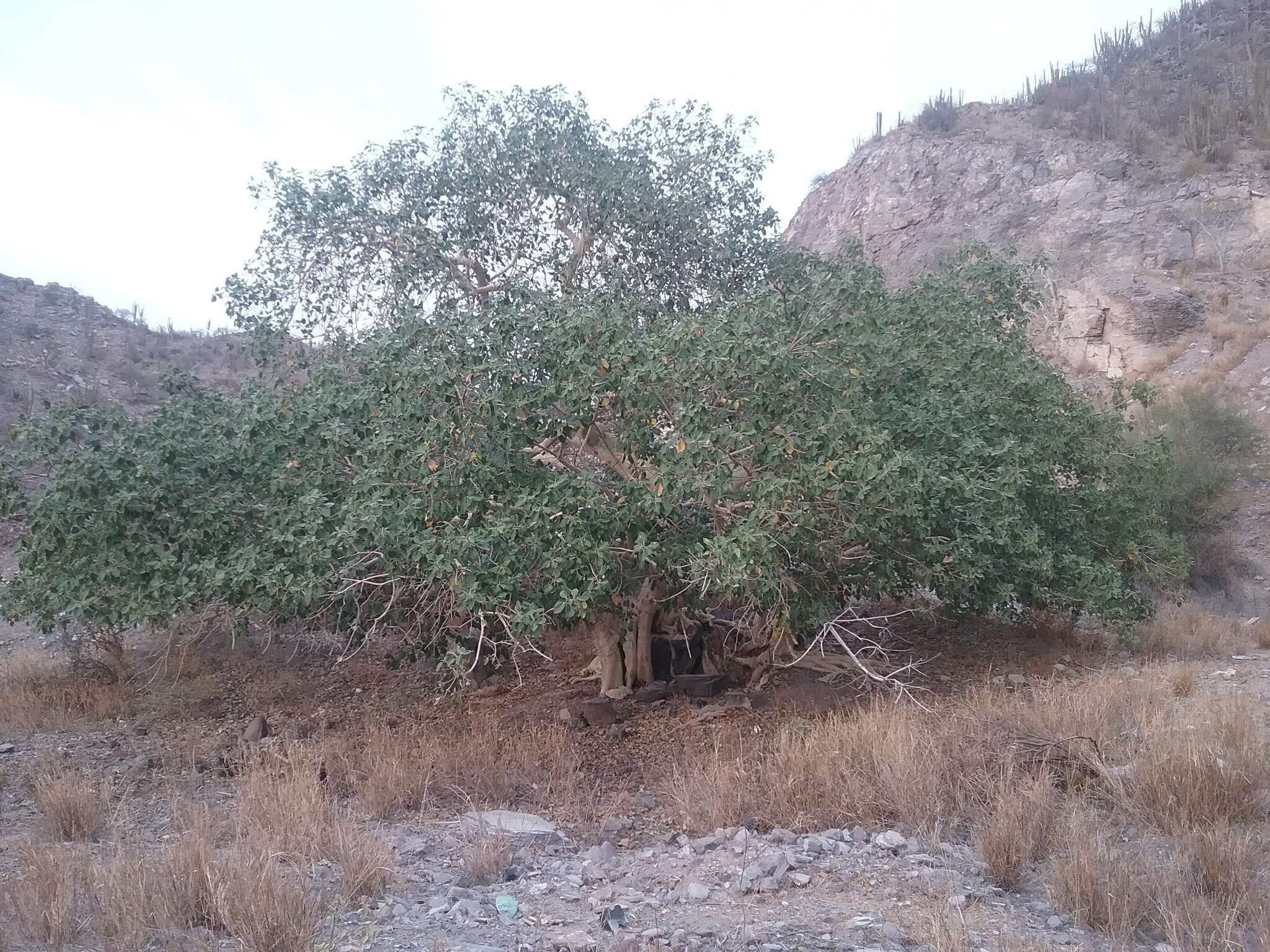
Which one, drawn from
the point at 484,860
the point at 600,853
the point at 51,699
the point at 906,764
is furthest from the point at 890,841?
the point at 51,699

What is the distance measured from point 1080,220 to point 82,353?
78.7 feet

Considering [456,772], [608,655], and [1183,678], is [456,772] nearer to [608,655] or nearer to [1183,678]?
[608,655]

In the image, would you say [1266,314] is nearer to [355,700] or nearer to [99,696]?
[355,700]

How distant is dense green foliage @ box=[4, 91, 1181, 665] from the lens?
5805mm

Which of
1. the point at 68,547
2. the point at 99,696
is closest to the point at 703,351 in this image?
the point at 68,547

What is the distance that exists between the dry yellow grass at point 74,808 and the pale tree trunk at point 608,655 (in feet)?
12.4

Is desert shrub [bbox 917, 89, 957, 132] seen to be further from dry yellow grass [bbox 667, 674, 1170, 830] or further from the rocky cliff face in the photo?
dry yellow grass [bbox 667, 674, 1170, 830]

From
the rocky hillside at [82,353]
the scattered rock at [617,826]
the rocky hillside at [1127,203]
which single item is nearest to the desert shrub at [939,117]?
the rocky hillside at [1127,203]

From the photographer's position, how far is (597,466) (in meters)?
7.49

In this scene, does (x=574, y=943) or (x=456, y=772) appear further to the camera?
(x=456, y=772)

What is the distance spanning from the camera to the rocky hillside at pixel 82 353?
19122mm

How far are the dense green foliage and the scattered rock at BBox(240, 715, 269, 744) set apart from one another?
1.28m

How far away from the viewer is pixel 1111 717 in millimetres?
5773

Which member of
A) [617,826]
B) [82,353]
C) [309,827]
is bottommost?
[617,826]
